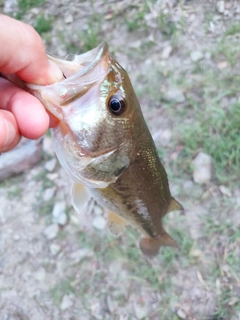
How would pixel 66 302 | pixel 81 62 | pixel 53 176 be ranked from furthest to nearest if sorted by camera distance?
pixel 53 176 → pixel 66 302 → pixel 81 62

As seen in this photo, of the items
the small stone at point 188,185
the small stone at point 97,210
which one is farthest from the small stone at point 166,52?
the small stone at point 97,210

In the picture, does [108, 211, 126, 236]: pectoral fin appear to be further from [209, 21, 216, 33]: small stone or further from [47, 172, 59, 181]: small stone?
[209, 21, 216, 33]: small stone

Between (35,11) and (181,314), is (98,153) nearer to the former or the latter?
(181,314)

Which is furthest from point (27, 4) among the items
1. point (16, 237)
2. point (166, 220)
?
point (166, 220)

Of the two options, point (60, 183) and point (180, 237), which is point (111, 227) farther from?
point (60, 183)

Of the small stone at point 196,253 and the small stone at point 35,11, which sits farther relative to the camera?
the small stone at point 35,11

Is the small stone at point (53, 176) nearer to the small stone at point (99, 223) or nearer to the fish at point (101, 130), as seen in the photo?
the small stone at point (99, 223)

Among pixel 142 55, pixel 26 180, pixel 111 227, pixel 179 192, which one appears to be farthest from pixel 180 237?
pixel 142 55
